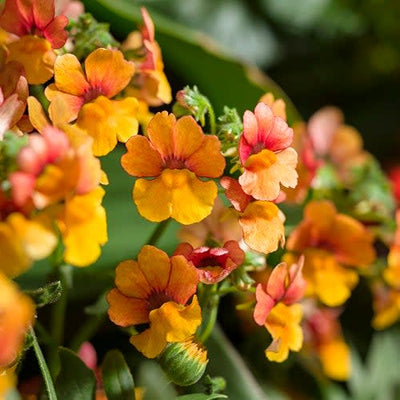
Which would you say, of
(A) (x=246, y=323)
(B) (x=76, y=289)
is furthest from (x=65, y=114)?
(A) (x=246, y=323)

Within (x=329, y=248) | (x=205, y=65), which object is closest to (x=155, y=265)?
(x=329, y=248)

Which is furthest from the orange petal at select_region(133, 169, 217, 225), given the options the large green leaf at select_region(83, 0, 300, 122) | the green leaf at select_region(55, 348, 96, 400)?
the large green leaf at select_region(83, 0, 300, 122)

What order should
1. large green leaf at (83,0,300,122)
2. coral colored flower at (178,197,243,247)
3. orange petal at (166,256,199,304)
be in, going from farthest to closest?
1. large green leaf at (83,0,300,122)
2. coral colored flower at (178,197,243,247)
3. orange petal at (166,256,199,304)

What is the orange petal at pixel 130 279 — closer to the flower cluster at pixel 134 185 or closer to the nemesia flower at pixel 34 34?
the flower cluster at pixel 134 185

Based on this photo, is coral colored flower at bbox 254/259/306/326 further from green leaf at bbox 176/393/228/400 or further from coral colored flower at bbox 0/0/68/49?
coral colored flower at bbox 0/0/68/49

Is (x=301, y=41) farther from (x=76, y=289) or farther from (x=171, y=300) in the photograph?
(x=171, y=300)

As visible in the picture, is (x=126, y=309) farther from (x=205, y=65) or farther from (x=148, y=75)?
(x=205, y=65)
